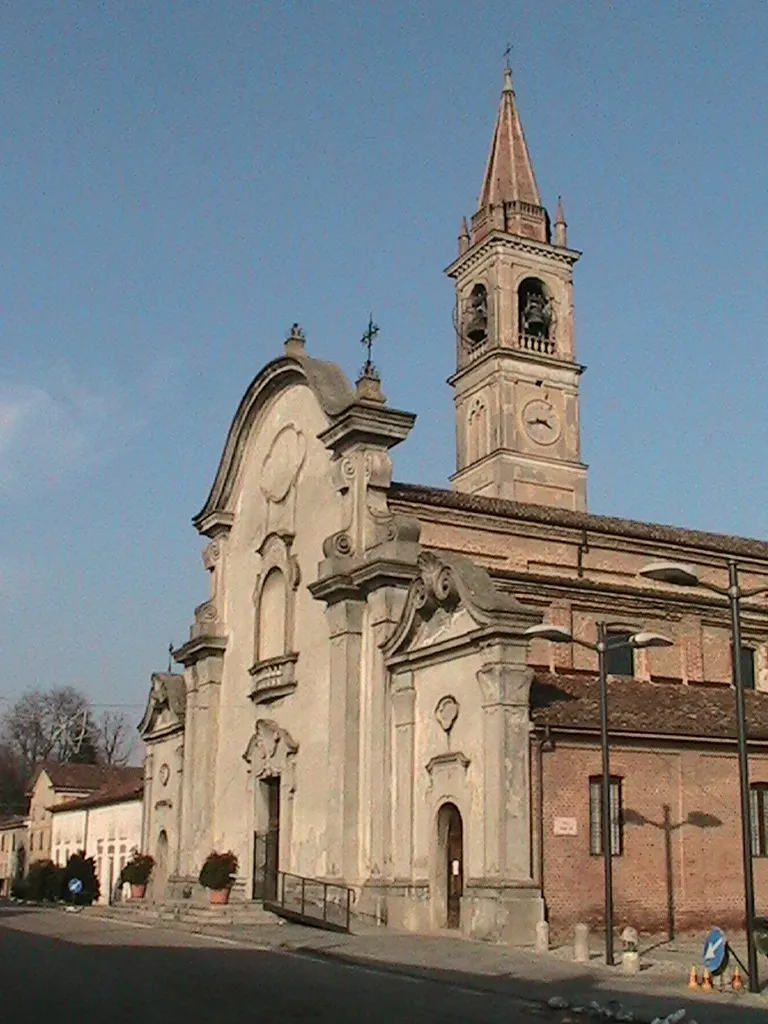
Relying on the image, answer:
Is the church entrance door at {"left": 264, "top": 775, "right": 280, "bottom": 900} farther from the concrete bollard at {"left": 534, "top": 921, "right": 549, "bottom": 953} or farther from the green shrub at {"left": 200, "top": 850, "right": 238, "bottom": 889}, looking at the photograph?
the concrete bollard at {"left": 534, "top": 921, "right": 549, "bottom": 953}

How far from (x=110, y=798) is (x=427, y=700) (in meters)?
30.5

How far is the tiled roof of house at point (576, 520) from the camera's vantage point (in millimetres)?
31969

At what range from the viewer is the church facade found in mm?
24891

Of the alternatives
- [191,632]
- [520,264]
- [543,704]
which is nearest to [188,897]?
[191,632]

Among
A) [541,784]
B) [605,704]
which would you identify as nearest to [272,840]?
[541,784]

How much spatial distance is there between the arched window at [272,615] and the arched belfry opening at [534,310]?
2780 centimetres

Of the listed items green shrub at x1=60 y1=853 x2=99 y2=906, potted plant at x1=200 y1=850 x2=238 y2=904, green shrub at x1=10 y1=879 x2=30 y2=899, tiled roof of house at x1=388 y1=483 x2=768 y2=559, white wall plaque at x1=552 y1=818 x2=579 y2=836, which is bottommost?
green shrub at x1=10 y1=879 x2=30 y2=899

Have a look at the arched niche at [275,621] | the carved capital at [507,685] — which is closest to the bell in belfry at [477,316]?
the arched niche at [275,621]

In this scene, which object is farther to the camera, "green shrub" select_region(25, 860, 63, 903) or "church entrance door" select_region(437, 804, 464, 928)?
"green shrub" select_region(25, 860, 63, 903)

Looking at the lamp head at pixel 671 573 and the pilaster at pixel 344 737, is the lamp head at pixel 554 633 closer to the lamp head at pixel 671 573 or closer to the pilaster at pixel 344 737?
the lamp head at pixel 671 573

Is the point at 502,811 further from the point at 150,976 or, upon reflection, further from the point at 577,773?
the point at 150,976

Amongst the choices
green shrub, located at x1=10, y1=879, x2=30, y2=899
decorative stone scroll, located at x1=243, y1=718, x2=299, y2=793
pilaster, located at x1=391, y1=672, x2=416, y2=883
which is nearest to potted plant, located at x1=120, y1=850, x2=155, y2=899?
decorative stone scroll, located at x1=243, y1=718, x2=299, y2=793

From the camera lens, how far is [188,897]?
35469 mm

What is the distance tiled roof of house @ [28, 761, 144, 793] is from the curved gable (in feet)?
104
